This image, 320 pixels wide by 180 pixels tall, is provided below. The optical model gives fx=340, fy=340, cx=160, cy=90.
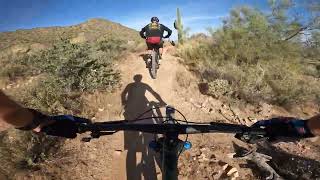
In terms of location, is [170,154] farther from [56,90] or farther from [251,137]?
[56,90]

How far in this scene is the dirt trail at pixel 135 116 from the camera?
7.16 metres

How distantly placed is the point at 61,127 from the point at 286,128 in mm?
1756

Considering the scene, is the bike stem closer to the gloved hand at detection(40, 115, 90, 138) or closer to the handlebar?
the handlebar

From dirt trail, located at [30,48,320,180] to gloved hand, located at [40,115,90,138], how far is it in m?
4.27

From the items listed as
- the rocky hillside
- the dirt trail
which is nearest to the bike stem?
the dirt trail

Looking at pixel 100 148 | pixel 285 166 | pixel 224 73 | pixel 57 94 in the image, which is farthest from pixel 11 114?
pixel 224 73

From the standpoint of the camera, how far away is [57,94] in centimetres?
998

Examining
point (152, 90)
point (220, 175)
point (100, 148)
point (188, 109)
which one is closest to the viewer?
point (220, 175)

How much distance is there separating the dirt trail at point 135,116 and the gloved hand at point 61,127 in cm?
427

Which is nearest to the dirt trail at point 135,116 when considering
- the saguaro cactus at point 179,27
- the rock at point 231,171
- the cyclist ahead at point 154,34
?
the rock at point 231,171

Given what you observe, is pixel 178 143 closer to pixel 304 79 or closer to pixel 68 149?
pixel 68 149

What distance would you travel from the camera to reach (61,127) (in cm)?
262

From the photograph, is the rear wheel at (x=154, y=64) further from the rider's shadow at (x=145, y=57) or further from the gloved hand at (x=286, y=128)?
the gloved hand at (x=286, y=128)

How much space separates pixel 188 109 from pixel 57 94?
13.3 ft
